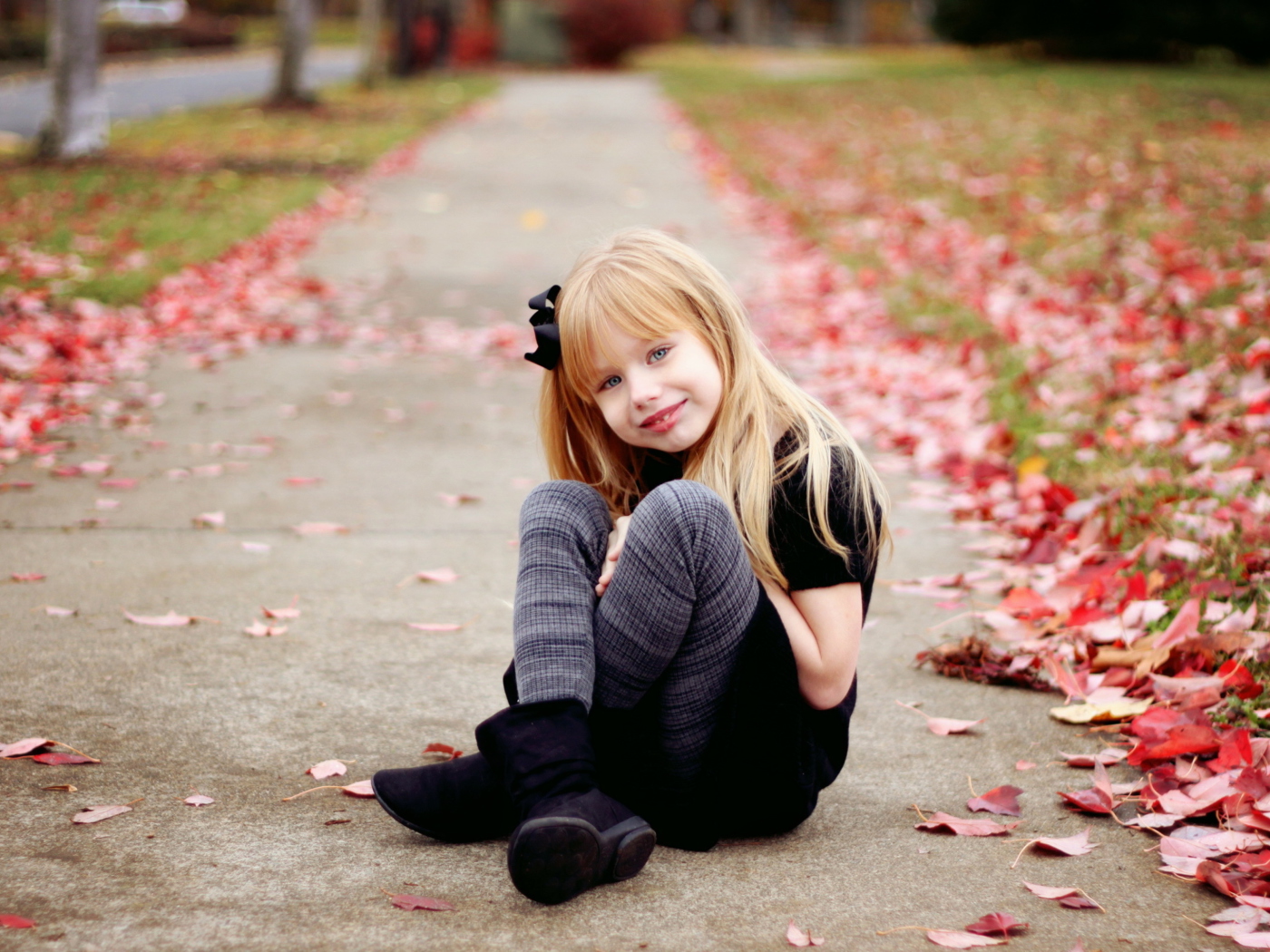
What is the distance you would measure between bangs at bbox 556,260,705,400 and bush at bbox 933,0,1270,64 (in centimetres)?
1852

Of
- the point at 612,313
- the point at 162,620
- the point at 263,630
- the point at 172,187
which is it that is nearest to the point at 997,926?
the point at 612,313

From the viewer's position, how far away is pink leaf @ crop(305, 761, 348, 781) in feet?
7.63

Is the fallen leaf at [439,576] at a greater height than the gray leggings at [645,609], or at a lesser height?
lesser

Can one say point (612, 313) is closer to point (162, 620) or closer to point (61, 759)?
point (61, 759)

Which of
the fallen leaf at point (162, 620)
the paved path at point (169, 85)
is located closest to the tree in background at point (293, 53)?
the paved path at point (169, 85)

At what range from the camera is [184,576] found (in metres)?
3.35

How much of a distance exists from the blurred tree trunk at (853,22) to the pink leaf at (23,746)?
42860 millimetres

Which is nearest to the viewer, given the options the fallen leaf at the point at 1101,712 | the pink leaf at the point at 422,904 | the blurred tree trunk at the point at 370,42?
the pink leaf at the point at 422,904

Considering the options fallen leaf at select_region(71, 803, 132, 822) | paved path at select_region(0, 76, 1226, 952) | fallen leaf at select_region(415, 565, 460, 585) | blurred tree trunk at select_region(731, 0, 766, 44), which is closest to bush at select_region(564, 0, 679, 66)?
blurred tree trunk at select_region(731, 0, 766, 44)

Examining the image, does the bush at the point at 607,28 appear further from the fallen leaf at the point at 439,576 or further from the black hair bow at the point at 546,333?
the black hair bow at the point at 546,333

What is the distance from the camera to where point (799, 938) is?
180cm

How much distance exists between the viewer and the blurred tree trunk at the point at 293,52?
48.7 feet

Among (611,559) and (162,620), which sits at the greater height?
(611,559)

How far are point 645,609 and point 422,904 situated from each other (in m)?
0.55
